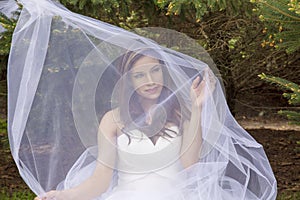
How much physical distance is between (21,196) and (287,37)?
2.59 metres

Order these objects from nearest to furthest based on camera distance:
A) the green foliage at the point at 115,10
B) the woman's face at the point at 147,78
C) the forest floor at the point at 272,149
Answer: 1. the woman's face at the point at 147,78
2. the green foliage at the point at 115,10
3. the forest floor at the point at 272,149

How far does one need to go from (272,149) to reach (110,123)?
396cm

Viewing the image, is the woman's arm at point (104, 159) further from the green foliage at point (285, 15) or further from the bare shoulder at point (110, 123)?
the green foliage at point (285, 15)

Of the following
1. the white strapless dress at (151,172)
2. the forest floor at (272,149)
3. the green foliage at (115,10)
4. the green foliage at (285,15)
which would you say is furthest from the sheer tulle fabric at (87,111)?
the forest floor at (272,149)

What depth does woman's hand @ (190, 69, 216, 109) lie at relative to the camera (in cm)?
279

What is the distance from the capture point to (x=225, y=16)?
211 inches

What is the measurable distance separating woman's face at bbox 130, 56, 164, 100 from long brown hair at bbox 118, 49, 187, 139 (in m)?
0.02

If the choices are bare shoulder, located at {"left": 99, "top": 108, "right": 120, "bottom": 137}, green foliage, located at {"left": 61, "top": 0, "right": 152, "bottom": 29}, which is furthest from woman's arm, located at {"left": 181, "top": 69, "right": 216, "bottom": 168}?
green foliage, located at {"left": 61, "top": 0, "right": 152, "bottom": 29}

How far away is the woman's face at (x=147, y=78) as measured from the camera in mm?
2740

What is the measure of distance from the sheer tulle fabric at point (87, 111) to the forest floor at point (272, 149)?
6.25 feet

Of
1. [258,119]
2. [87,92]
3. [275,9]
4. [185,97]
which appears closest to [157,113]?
[185,97]

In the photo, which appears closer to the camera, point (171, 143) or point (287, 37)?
point (171, 143)

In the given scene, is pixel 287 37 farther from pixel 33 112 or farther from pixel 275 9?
pixel 33 112

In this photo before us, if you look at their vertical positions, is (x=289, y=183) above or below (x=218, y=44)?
below
